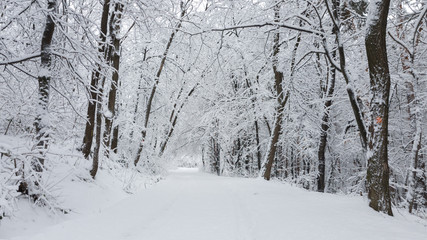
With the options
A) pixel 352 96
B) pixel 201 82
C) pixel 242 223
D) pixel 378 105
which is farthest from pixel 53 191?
pixel 201 82

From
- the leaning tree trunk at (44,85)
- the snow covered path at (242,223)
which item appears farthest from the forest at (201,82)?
the snow covered path at (242,223)

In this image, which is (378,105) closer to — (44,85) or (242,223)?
(242,223)

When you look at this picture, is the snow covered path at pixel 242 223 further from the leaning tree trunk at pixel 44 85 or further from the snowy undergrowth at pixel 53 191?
the leaning tree trunk at pixel 44 85

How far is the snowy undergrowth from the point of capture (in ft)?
13.4

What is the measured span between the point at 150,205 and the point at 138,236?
247 centimetres

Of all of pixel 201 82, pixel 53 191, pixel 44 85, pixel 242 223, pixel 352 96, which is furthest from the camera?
pixel 201 82

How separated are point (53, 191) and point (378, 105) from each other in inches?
265

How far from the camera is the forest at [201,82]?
18.1ft

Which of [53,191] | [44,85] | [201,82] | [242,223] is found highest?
[201,82]

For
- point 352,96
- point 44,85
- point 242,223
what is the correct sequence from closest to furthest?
point 242,223
point 44,85
point 352,96

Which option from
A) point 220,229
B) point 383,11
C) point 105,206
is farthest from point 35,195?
point 383,11

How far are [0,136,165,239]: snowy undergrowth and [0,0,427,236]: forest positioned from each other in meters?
0.05

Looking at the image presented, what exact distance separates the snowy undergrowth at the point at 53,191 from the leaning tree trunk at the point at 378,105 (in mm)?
5624

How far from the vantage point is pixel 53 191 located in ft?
18.7
